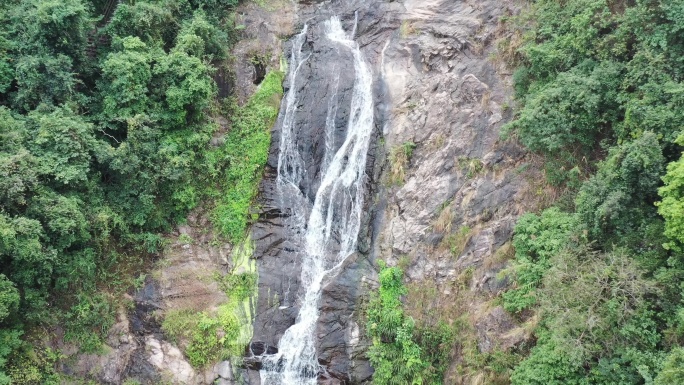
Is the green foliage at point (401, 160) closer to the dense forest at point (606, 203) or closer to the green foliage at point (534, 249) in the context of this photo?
the dense forest at point (606, 203)

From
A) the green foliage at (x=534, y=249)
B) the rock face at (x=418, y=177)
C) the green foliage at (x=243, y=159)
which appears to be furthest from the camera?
the green foliage at (x=243, y=159)

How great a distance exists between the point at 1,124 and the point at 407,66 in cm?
1336

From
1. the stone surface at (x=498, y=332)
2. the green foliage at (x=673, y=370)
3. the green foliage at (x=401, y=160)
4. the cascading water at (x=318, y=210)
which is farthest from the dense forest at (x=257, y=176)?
the green foliage at (x=401, y=160)

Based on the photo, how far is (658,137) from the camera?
383 inches

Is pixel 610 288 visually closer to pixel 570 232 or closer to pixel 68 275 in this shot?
pixel 570 232

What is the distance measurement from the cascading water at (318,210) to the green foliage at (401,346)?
1.99 m

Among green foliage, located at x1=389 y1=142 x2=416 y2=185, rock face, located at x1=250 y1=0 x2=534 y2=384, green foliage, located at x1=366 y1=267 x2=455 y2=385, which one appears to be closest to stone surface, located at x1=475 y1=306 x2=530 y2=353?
rock face, located at x1=250 y1=0 x2=534 y2=384

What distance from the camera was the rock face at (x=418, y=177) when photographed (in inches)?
534

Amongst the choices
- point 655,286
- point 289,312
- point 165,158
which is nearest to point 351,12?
point 165,158

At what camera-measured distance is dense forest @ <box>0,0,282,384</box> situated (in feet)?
41.2

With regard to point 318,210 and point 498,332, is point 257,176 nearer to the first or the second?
point 318,210

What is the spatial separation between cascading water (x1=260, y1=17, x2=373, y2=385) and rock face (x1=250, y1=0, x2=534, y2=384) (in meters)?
0.28

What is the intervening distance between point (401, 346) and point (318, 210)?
5.59 m

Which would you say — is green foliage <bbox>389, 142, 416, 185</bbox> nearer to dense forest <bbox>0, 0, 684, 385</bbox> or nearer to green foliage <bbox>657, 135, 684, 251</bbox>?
dense forest <bbox>0, 0, 684, 385</bbox>
